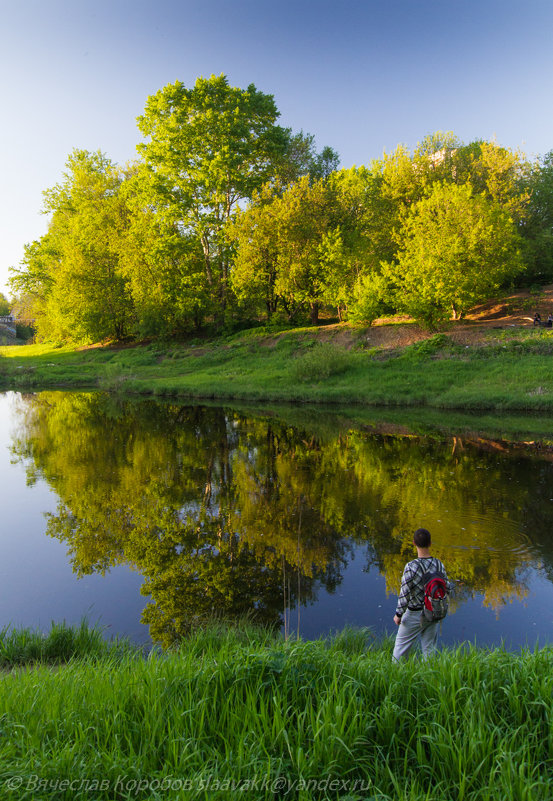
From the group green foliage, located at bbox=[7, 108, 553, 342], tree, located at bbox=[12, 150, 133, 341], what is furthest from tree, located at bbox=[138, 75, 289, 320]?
tree, located at bbox=[12, 150, 133, 341]

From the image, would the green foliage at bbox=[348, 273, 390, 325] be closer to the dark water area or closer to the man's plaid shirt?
the dark water area

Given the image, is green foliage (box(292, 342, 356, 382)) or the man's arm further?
green foliage (box(292, 342, 356, 382))

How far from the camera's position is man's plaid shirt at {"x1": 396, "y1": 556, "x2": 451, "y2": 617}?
197 inches

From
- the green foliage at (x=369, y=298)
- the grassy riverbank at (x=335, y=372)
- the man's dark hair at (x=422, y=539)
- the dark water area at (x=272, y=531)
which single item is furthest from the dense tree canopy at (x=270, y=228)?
the man's dark hair at (x=422, y=539)

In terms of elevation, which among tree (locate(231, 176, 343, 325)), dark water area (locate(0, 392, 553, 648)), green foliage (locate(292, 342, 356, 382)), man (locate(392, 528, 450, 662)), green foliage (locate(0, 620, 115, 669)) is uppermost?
tree (locate(231, 176, 343, 325))

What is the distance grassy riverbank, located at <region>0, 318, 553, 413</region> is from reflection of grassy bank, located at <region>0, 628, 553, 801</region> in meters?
20.5

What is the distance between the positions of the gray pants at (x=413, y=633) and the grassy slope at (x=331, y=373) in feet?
63.1

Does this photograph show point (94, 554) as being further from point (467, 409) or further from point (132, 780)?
point (467, 409)

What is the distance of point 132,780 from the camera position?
118 inches

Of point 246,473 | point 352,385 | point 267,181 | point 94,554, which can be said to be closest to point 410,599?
point 94,554

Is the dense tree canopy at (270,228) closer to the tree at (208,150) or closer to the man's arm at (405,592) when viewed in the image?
the tree at (208,150)

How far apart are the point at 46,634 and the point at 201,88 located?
44.7 m

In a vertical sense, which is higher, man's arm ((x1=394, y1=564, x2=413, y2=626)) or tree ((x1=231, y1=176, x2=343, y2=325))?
tree ((x1=231, y1=176, x2=343, y2=325))

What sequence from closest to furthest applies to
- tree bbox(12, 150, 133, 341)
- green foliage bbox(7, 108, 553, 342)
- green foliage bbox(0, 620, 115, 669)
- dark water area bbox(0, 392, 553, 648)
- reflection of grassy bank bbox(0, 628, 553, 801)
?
reflection of grassy bank bbox(0, 628, 553, 801)
green foliage bbox(0, 620, 115, 669)
dark water area bbox(0, 392, 553, 648)
green foliage bbox(7, 108, 553, 342)
tree bbox(12, 150, 133, 341)
